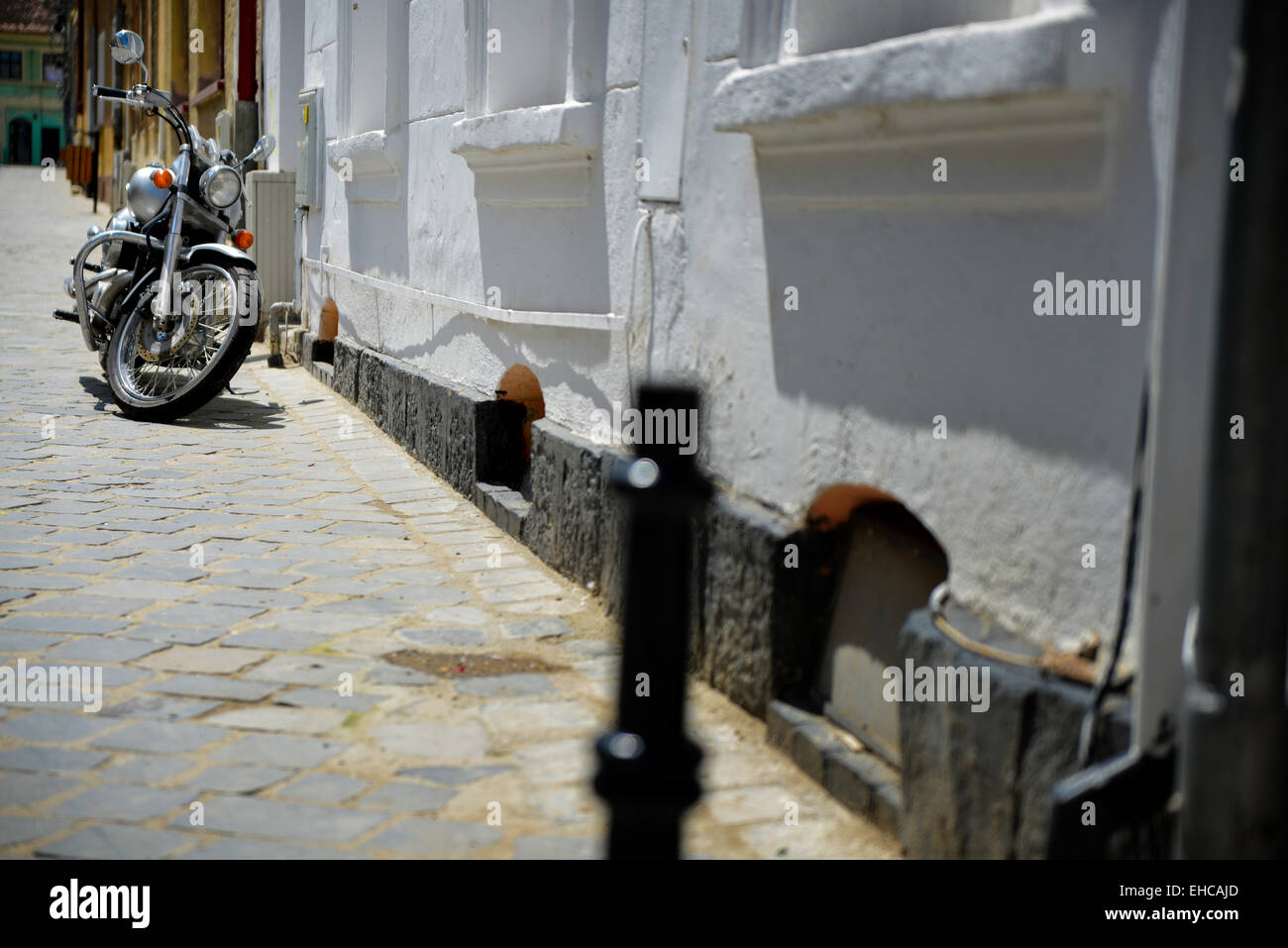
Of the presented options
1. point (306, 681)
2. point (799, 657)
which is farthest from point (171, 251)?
point (799, 657)

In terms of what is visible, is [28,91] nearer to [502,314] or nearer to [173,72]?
[173,72]

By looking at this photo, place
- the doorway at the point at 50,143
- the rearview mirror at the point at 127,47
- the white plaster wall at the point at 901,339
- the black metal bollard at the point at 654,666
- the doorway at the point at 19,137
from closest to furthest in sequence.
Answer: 1. the black metal bollard at the point at 654,666
2. the white plaster wall at the point at 901,339
3. the rearview mirror at the point at 127,47
4. the doorway at the point at 19,137
5. the doorway at the point at 50,143

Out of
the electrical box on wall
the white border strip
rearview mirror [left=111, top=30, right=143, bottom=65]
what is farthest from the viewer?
the electrical box on wall

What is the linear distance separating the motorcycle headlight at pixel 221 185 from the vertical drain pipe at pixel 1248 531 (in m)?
7.60

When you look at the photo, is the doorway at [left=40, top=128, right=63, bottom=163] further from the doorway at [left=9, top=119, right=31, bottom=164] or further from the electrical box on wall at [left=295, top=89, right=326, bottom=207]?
the electrical box on wall at [left=295, top=89, right=326, bottom=207]

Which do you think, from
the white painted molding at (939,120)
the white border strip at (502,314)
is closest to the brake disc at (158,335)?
the white border strip at (502,314)

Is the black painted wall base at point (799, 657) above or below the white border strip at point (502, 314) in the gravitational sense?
below

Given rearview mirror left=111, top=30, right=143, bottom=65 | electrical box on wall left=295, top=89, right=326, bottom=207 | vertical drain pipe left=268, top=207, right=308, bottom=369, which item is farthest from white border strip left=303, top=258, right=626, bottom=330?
vertical drain pipe left=268, top=207, right=308, bottom=369

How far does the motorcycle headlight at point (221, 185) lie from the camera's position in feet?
28.3

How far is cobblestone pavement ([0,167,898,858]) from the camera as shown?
3.06 m

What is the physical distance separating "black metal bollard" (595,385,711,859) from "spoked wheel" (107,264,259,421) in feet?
21.4

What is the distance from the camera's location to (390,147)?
7.92 meters

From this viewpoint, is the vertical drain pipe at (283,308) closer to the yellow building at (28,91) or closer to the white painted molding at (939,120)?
the white painted molding at (939,120)


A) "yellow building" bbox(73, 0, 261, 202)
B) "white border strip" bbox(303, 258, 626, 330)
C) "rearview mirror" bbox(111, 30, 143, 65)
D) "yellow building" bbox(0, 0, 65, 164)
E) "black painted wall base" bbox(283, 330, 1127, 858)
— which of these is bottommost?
"black painted wall base" bbox(283, 330, 1127, 858)
